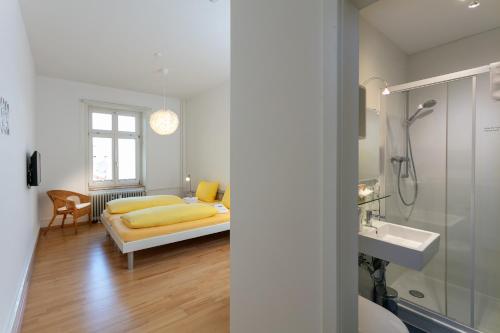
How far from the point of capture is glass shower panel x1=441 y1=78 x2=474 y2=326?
2.04m

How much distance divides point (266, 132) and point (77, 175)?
4.98m

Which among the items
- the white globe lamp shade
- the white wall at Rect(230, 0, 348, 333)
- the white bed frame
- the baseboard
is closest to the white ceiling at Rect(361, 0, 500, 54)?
the white wall at Rect(230, 0, 348, 333)

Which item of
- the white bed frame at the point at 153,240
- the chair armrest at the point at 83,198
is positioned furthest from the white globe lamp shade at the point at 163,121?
the chair armrest at the point at 83,198

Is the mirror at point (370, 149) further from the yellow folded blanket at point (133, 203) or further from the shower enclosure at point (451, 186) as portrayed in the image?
the yellow folded blanket at point (133, 203)

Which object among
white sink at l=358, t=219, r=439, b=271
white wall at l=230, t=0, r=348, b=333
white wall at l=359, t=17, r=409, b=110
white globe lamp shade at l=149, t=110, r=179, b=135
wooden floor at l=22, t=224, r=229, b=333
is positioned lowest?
wooden floor at l=22, t=224, r=229, b=333

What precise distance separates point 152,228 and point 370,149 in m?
2.68

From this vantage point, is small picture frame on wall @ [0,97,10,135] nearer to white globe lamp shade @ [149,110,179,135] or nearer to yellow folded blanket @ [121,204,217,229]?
yellow folded blanket @ [121,204,217,229]

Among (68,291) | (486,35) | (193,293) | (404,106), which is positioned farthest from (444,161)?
(68,291)

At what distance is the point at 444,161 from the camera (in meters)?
2.23

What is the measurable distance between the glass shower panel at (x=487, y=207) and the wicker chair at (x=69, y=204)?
531 centimetres

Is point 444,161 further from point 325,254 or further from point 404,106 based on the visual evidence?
point 325,254

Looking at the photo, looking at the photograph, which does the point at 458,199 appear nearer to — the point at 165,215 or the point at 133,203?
the point at 165,215

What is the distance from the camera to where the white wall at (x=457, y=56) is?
2180mm

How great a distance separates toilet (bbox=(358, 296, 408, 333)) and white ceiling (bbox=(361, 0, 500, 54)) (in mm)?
2148
